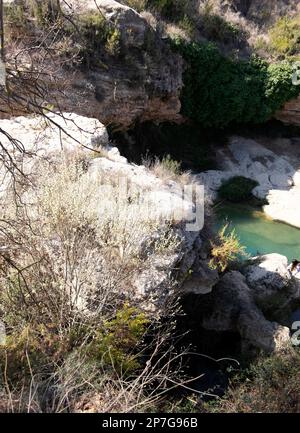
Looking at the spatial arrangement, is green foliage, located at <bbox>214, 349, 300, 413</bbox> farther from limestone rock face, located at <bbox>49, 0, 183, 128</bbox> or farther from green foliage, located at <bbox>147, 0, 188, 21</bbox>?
green foliage, located at <bbox>147, 0, 188, 21</bbox>

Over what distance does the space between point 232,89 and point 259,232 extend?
492cm

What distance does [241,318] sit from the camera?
25.8ft

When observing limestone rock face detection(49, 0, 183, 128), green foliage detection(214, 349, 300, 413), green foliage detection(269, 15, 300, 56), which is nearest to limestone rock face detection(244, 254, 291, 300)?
green foliage detection(214, 349, 300, 413)

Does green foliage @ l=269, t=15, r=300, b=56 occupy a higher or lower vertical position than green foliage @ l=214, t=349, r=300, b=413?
higher

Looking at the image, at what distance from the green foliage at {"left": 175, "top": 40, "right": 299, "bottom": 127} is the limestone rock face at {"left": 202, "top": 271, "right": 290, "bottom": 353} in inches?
317

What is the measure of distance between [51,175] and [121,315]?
259 cm

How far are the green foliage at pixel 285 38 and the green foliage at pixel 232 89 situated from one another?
0.79m

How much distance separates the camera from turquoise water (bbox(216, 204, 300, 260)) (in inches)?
486

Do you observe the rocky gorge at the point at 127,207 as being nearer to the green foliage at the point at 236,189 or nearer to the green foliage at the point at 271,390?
the green foliage at the point at 236,189

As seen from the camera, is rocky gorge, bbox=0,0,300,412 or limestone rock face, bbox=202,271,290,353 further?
limestone rock face, bbox=202,271,290,353

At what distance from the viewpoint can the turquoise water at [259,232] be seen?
40.5 feet

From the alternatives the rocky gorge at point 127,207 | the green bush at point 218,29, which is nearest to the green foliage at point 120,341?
the rocky gorge at point 127,207

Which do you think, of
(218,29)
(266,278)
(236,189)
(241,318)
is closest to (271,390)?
(241,318)

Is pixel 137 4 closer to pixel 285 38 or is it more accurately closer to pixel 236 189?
pixel 285 38
